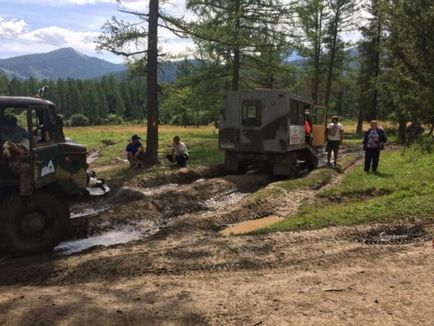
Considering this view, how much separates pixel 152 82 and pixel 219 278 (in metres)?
12.0

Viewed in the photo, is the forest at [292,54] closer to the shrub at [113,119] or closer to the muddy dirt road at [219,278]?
the muddy dirt road at [219,278]

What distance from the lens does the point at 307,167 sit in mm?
18859

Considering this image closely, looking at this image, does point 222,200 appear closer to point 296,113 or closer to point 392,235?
point 296,113

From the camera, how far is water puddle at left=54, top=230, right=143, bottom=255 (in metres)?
8.77

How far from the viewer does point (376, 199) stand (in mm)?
11211

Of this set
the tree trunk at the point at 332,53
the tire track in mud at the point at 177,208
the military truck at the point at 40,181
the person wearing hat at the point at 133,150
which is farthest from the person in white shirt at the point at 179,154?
the tree trunk at the point at 332,53

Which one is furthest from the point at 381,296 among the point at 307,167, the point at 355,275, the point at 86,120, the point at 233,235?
the point at 86,120

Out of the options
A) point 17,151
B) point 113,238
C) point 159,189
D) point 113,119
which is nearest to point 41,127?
point 17,151

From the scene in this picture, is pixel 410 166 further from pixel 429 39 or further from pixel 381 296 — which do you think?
pixel 381 296

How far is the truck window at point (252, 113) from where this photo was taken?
53.3 ft

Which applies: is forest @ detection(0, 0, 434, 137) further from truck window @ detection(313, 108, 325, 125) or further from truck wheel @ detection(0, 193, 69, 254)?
truck wheel @ detection(0, 193, 69, 254)

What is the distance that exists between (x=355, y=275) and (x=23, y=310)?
12.8ft

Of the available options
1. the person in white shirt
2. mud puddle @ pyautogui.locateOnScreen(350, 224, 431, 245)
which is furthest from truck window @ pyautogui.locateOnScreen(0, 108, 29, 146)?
the person in white shirt

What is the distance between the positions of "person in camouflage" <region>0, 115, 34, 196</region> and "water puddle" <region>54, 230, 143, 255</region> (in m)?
1.27
